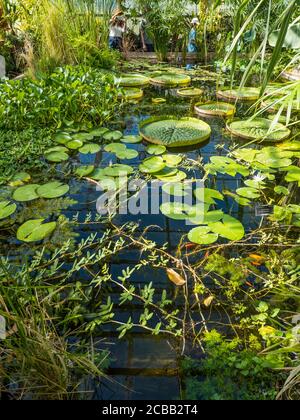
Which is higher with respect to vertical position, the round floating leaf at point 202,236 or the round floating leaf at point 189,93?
the round floating leaf at point 189,93

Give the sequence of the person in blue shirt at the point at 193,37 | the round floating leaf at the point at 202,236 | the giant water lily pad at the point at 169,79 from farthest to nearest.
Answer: the person in blue shirt at the point at 193,37
the giant water lily pad at the point at 169,79
the round floating leaf at the point at 202,236

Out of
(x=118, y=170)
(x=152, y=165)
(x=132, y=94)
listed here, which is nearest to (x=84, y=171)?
(x=118, y=170)

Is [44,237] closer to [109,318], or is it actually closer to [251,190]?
[109,318]

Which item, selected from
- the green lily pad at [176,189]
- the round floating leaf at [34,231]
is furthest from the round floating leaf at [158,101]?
the round floating leaf at [34,231]

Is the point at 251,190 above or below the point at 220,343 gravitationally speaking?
above

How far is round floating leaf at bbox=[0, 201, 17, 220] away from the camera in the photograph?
5.98 feet

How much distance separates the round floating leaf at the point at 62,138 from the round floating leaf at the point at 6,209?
0.91m

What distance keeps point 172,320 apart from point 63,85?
8.08ft

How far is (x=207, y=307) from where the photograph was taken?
1360 mm

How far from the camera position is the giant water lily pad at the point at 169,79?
4.54 metres

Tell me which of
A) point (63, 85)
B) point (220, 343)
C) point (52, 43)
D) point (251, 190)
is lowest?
point (220, 343)

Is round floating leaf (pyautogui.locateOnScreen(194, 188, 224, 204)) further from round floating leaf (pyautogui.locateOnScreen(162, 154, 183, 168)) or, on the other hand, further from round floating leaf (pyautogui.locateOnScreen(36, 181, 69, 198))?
round floating leaf (pyautogui.locateOnScreen(36, 181, 69, 198))

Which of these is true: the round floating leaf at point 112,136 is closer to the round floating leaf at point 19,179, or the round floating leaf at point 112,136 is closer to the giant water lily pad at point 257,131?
the round floating leaf at point 19,179

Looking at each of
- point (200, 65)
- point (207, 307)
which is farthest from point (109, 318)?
point (200, 65)
